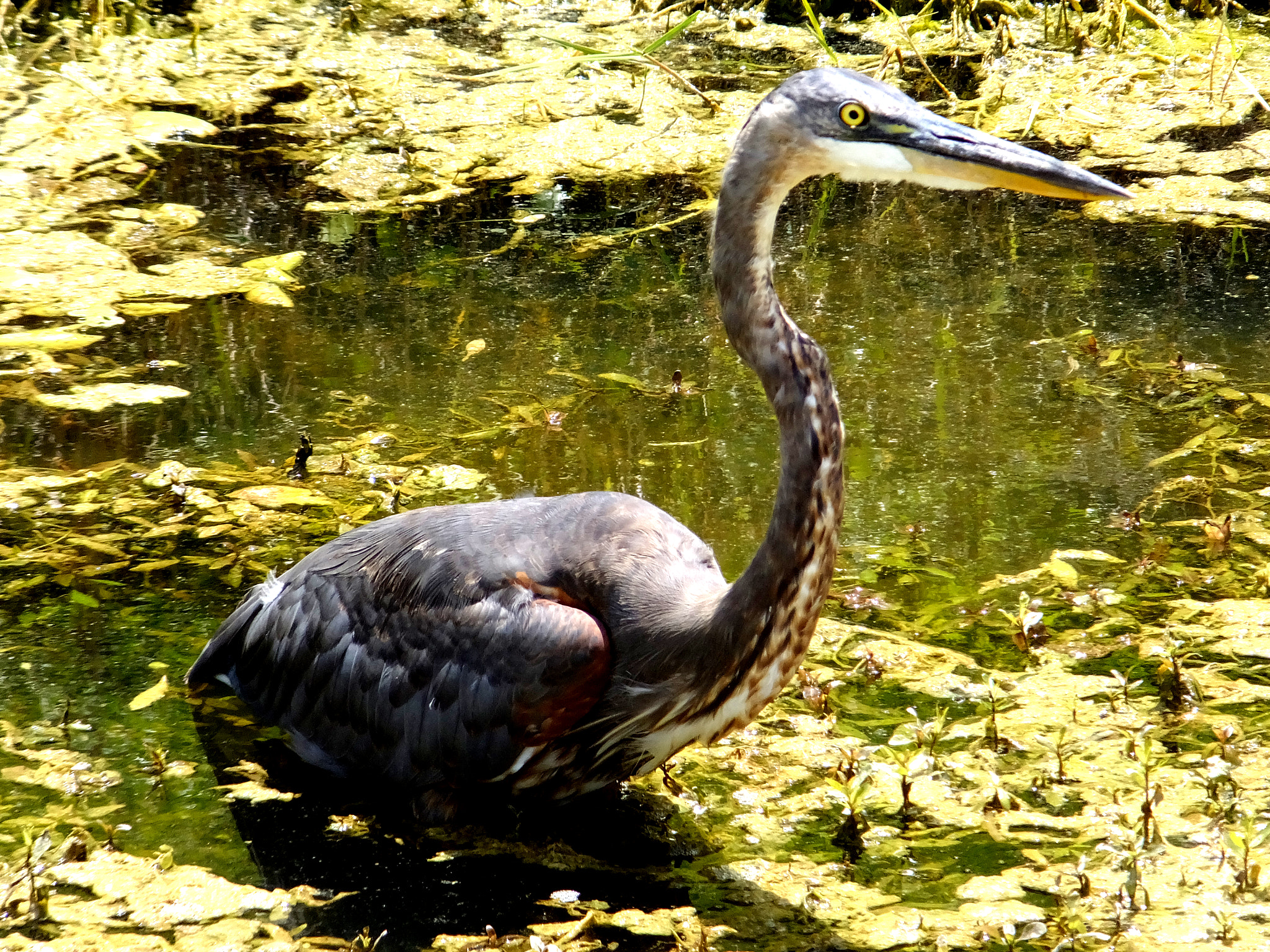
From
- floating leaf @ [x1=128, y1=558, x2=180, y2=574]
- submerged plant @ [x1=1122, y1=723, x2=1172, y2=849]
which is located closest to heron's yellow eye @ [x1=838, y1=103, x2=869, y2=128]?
submerged plant @ [x1=1122, y1=723, x2=1172, y2=849]

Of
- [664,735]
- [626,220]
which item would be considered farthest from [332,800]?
[626,220]

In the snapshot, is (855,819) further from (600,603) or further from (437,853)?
(437,853)

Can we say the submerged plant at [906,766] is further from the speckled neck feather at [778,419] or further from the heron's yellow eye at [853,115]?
the heron's yellow eye at [853,115]

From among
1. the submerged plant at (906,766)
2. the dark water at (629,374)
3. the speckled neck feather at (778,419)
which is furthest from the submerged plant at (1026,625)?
the speckled neck feather at (778,419)

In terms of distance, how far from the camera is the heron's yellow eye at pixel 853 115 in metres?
3.12

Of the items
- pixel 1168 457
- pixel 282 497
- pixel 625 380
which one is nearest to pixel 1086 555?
pixel 1168 457

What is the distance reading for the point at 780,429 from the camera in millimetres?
3039

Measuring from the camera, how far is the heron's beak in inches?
119

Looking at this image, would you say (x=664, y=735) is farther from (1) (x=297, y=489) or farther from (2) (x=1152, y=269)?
(2) (x=1152, y=269)

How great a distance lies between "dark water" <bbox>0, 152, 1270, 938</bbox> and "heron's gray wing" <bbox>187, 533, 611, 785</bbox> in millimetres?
251

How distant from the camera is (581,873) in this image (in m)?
3.31

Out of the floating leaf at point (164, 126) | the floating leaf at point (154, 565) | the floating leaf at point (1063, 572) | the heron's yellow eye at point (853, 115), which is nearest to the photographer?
the heron's yellow eye at point (853, 115)

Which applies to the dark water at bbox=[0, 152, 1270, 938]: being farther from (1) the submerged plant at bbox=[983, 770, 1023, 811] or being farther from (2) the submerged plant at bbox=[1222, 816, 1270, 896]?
(2) the submerged plant at bbox=[1222, 816, 1270, 896]

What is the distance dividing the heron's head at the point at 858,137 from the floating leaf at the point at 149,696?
2.15 metres
